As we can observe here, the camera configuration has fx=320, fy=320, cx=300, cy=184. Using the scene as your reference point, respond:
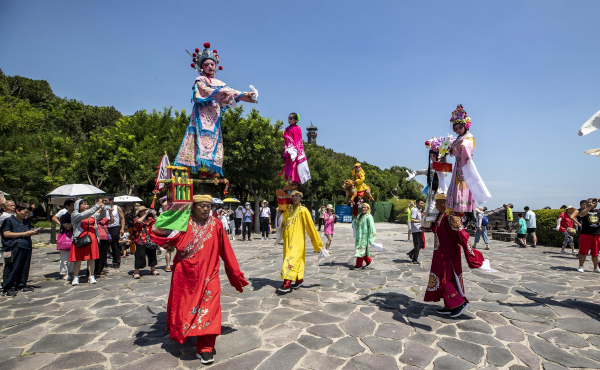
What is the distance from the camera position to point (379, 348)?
12.7 feet

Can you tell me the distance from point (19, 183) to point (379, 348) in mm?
22933

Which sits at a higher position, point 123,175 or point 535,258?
point 123,175

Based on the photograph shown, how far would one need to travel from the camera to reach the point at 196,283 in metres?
3.62

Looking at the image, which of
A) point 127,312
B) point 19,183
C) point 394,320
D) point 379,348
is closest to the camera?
point 379,348

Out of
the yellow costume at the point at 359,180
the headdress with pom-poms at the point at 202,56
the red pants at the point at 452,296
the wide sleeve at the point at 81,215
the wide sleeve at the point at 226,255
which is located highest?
the headdress with pom-poms at the point at 202,56

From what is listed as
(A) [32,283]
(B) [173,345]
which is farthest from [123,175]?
(B) [173,345]

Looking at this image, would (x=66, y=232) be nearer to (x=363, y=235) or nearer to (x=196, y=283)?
(x=196, y=283)

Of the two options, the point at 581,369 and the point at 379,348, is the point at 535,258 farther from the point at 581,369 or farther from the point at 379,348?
the point at 379,348

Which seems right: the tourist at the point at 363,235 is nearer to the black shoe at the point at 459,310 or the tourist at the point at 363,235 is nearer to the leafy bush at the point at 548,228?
the black shoe at the point at 459,310

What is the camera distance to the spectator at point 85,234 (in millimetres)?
6873

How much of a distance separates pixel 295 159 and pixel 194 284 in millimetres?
3631

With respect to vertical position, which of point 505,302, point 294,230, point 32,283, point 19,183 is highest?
point 19,183

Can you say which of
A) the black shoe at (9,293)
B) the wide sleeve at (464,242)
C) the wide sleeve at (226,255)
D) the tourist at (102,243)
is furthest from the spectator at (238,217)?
the wide sleeve at (464,242)

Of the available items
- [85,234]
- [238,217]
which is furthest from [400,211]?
[85,234]
